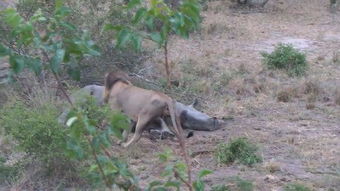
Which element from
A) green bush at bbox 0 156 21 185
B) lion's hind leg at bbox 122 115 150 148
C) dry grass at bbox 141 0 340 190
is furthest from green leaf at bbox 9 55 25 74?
lion's hind leg at bbox 122 115 150 148

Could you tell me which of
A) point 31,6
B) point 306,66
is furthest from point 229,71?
point 31,6

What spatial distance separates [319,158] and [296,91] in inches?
114

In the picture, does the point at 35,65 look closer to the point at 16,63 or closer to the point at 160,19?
the point at 16,63

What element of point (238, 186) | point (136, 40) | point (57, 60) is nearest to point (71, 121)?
point (57, 60)

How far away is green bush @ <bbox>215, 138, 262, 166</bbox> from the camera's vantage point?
702 centimetres

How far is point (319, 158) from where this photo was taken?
7297mm

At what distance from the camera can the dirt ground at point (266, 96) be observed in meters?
6.93

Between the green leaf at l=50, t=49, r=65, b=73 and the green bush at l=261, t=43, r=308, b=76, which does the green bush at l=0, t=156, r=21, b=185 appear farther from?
the green bush at l=261, t=43, r=308, b=76

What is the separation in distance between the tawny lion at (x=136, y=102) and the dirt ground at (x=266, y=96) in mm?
284

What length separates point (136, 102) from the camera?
25.7ft

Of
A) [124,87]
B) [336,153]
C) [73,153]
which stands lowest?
[336,153]

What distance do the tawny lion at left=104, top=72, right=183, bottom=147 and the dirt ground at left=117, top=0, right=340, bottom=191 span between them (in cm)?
28

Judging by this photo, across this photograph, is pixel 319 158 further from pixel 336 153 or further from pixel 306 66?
pixel 306 66

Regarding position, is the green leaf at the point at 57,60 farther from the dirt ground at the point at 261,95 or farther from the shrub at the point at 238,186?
the dirt ground at the point at 261,95
